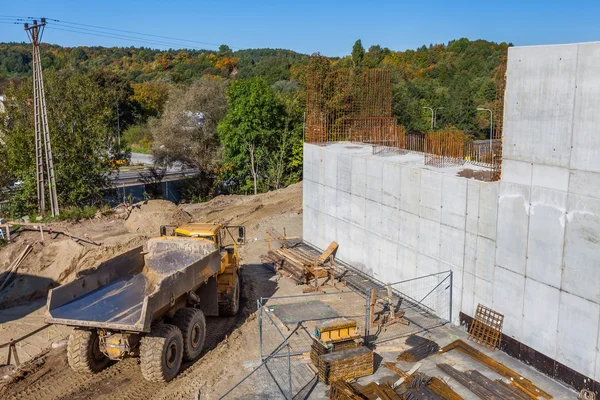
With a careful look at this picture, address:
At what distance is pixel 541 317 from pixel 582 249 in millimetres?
1962

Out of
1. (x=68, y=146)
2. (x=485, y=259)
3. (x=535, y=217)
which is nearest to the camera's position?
(x=535, y=217)

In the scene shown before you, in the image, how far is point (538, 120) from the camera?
1131 cm

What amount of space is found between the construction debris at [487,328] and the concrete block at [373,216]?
16.9 feet

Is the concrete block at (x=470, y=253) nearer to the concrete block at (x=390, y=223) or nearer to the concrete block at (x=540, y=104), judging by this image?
the concrete block at (x=540, y=104)

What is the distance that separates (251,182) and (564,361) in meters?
30.2

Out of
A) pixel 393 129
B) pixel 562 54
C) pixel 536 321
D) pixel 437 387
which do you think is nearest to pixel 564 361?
pixel 536 321

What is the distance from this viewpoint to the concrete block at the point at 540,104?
10648 millimetres

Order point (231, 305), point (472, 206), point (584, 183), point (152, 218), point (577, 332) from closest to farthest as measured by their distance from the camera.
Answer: point (584, 183) → point (577, 332) → point (472, 206) → point (231, 305) → point (152, 218)

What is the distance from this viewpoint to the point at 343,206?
19812mm

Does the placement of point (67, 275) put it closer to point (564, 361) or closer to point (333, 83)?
point (564, 361)

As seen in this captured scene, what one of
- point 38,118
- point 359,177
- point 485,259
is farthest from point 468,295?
point 38,118

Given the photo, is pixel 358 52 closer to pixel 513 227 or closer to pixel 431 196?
pixel 431 196

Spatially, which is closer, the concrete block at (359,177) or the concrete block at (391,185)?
the concrete block at (391,185)

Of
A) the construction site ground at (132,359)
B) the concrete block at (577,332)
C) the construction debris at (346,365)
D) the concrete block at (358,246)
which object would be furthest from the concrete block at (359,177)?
the concrete block at (577,332)
